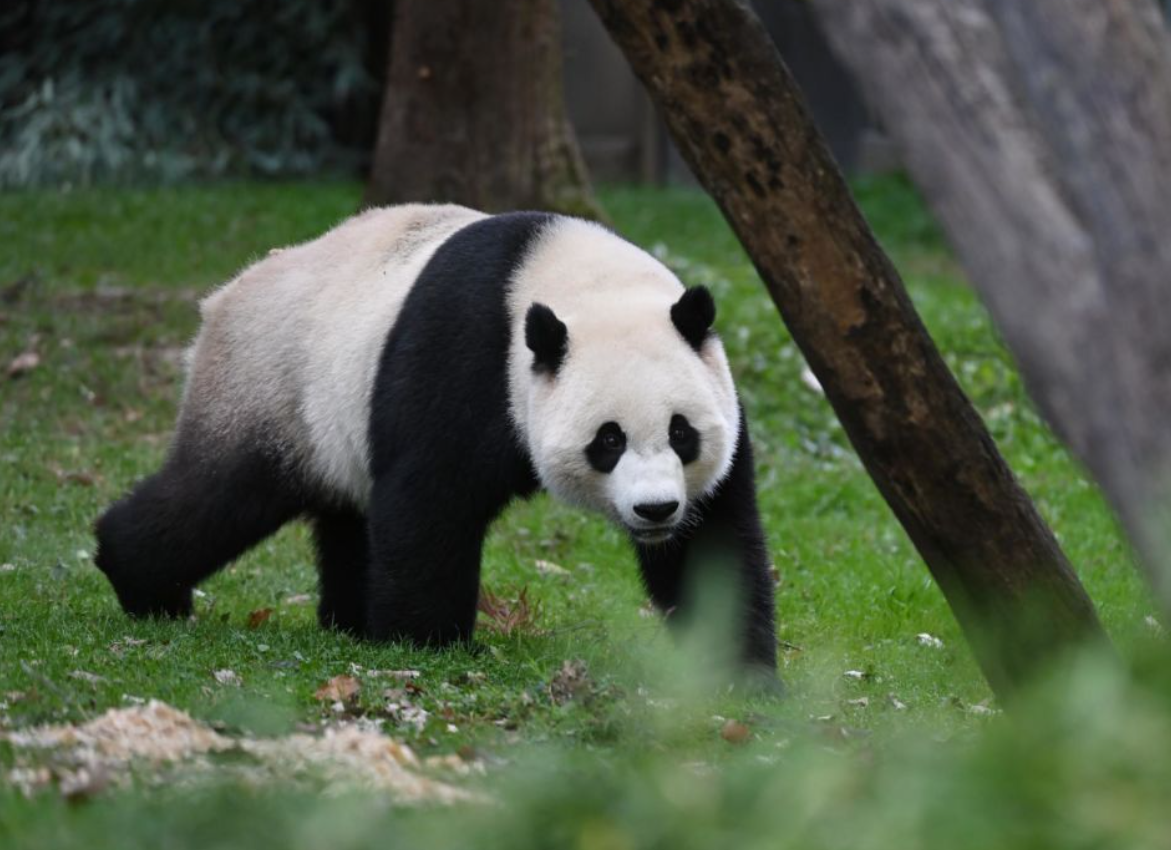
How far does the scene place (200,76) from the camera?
58.0ft

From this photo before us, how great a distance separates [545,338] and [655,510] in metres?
0.64

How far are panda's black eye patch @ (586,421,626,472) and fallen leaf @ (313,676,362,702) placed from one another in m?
1.03

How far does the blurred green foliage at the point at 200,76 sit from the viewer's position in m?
17.3

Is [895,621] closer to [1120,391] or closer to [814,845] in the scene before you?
[1120,391]

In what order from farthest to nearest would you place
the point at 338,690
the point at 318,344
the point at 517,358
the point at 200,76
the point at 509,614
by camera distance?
the point at 200,76 → the point at 509,614 → the point at 318,344 → the point at 517,358 → the point at 338,690

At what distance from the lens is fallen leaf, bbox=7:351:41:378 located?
10523 mm

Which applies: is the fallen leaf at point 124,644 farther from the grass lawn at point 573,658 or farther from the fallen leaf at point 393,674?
the fallen leaf at point 393,674

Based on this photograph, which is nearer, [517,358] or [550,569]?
[517,358]

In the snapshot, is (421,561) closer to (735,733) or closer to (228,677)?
(228,677)

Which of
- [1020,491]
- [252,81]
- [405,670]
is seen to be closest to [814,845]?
[1020,491]

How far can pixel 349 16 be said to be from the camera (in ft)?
58.7

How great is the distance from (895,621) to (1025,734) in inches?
173

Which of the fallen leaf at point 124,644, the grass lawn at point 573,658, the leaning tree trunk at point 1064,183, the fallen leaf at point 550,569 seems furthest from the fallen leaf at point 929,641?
the leaning tree trunk at point 1064,183

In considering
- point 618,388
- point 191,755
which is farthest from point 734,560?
point 191,755
